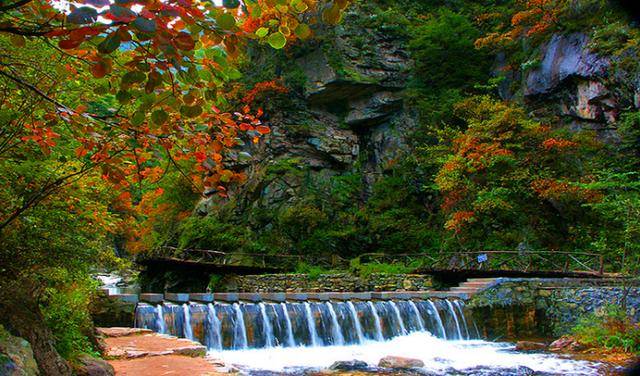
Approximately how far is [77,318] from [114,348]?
3.85ft

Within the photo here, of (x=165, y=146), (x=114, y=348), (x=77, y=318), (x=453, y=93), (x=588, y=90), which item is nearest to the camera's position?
(x=165, y=146)

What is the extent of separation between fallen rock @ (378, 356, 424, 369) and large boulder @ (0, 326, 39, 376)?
5.99 m

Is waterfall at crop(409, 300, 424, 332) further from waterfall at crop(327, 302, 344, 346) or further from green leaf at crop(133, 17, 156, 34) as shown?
green leaf at crop(133, 17, 156, 34)

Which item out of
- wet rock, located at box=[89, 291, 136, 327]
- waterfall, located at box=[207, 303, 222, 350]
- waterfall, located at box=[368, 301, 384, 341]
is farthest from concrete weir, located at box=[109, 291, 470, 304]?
wet rock, located at box=[89, 291, 136, 327]

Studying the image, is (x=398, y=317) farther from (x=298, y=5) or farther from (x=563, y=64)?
(x=563, y=64)

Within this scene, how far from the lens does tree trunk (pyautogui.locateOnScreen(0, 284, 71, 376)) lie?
14.2 feet

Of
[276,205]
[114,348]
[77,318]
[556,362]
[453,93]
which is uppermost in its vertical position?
[453,93]

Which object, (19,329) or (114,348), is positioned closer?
(19,329)

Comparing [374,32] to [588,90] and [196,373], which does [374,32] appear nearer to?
[588,90]

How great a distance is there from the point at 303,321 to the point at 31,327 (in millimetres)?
7725

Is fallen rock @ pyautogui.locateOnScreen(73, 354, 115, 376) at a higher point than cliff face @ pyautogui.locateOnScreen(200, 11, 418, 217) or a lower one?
lower

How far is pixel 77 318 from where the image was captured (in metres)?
5.79

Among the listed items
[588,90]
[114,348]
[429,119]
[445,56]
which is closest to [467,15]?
[445,56]

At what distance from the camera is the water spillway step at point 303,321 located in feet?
34.9
